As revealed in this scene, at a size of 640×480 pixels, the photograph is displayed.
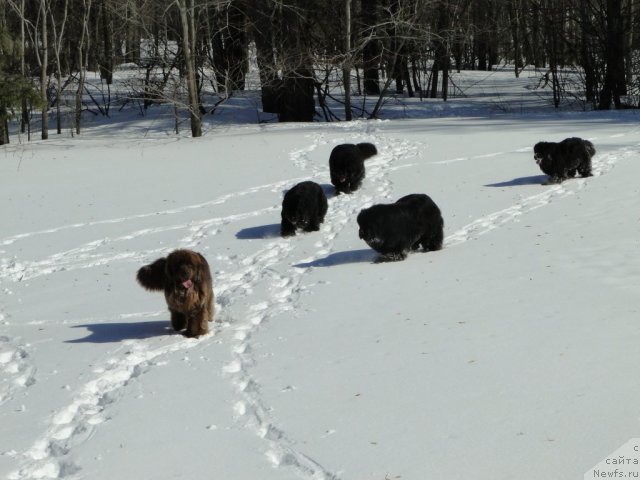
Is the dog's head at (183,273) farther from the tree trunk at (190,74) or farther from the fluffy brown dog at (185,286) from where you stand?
the tree trunk at (190,74)

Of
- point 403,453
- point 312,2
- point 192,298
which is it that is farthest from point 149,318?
point 312,2

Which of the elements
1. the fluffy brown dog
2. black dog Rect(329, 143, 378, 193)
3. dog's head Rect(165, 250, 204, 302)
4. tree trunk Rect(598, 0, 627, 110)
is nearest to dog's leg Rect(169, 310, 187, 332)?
the fluffy brown dog

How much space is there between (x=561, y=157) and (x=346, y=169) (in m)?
3.62

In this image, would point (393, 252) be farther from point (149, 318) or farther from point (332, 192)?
point (332, 192)

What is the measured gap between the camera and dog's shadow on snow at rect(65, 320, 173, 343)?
8.83 metres

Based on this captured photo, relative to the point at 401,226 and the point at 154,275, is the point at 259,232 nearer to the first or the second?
the point at 401,226

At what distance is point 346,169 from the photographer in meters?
15.1

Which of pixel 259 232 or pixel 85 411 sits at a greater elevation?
pixel 259 232

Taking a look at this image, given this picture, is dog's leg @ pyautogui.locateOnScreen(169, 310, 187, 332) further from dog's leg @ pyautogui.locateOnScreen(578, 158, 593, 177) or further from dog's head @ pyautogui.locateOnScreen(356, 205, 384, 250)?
dog's leg @ pyautogui.locateOnScreen(578, 158, 593, 177)

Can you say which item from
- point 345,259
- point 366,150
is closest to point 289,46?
point 366,150

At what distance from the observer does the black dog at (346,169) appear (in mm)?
15102

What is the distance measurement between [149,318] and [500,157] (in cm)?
1022

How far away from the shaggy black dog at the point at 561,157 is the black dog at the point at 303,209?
4132mm

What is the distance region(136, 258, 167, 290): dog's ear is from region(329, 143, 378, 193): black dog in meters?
6.69
